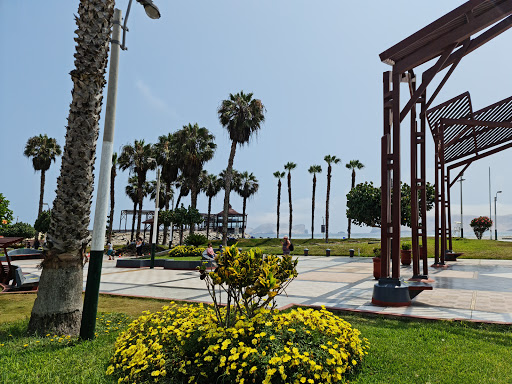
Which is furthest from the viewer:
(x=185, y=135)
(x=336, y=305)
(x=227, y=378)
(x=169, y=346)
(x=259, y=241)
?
(x=259, y=241)

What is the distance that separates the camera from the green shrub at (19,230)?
39.4m

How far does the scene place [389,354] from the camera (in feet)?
14.8

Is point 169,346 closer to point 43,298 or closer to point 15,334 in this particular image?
point 43,298

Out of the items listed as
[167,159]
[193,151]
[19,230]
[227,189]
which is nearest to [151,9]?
[227,189]

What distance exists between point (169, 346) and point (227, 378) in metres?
0.87

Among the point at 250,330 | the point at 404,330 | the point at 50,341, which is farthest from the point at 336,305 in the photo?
the point at 50,341

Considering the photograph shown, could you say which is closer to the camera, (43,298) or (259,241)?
(43,298)

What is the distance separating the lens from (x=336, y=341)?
3973 mm

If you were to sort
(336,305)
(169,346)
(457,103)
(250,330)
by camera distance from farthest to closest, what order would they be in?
(457,103)
(336,305)
(169,346)
(250,330)

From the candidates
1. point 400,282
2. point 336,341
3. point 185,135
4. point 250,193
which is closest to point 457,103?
point 400,282

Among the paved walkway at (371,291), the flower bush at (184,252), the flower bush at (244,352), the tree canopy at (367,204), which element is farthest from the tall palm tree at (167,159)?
the flower bush at (244,352)

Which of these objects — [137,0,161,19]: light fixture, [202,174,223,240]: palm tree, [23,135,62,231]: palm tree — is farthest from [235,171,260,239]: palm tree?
[137,0,161,19]: light fixture

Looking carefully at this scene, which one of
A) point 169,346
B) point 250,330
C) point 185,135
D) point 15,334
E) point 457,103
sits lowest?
point 15,334

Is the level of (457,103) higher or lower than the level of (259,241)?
higher
